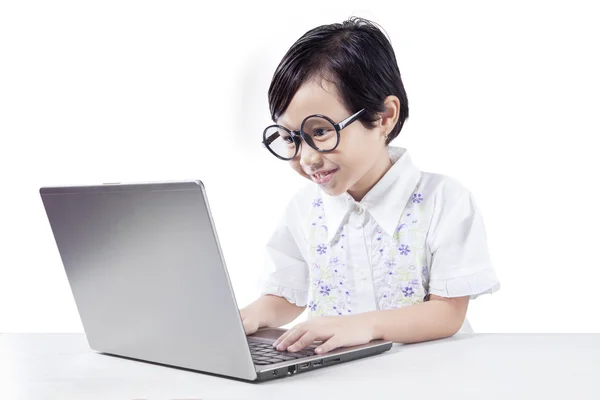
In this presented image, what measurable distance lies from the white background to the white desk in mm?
1219

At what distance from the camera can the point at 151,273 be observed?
2.90ft

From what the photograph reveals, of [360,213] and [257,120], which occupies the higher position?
[257,120]

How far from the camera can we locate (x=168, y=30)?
2.70 meters

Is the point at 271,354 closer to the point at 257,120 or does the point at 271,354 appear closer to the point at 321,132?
the point at 321,132

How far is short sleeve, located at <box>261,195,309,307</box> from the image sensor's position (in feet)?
4.93

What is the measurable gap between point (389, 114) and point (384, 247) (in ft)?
0.83

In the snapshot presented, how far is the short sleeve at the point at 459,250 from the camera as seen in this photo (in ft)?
4.13

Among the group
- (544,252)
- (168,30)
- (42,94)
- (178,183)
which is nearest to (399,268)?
(178,183)

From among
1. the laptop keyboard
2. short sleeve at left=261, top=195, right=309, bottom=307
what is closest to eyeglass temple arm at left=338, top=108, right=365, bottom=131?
short sleeve at left=261, top=195, right=309, bottom=307

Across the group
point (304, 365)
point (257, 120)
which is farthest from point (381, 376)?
point (257, 120)

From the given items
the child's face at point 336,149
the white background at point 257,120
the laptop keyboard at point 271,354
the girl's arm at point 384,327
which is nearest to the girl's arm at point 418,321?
the girl's arm at point 384,327

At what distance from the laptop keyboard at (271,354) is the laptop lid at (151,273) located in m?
0.07

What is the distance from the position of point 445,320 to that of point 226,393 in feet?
Answer: 1.65

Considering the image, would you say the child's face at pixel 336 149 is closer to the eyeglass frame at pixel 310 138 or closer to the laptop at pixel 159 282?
the eyeglass frame at pixel 310 138
